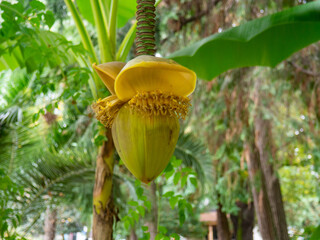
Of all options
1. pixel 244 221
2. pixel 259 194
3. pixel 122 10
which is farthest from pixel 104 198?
pixel 244 221

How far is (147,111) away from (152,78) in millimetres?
62

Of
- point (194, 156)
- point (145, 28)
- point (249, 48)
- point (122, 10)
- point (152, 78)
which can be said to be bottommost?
point (152, 78)

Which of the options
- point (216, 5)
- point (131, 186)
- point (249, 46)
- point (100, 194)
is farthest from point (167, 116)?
point (216, 5)

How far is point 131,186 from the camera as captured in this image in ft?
12.0

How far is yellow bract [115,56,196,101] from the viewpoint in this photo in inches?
23.3

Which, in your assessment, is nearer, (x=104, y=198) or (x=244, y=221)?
(x=104, y=198)

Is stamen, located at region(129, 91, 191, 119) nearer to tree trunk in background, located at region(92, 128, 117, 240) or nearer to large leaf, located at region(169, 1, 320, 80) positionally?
large leaf, located at region(169, 1, 320, 80)

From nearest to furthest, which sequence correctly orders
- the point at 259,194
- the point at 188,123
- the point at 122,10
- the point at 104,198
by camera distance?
the point at 104,198 < the point at 122,10 < the point at 259,194 < the point at 188,123

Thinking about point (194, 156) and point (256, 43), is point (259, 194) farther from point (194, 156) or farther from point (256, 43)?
point (256, 43)

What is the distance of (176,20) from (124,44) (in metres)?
3.34

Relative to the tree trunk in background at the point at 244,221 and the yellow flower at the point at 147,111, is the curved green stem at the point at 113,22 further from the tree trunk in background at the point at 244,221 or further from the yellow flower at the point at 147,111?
the tree trunk in background at the point at 244,221

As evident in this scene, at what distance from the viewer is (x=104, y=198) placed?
45.3 inches

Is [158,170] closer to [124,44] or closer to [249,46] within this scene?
[124,44]

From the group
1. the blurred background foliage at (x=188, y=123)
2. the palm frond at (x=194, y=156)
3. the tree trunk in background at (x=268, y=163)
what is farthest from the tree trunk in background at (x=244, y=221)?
the palm frond at (x=194, y=156)
